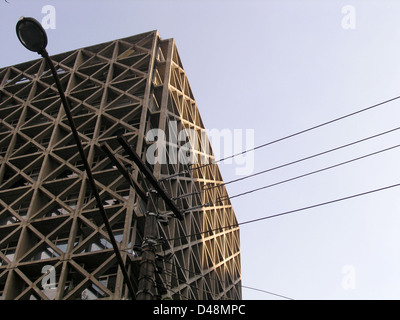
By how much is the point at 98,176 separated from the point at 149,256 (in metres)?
14.3

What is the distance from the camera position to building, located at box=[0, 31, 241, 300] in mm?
21141

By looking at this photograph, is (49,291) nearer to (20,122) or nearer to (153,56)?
(20,122)

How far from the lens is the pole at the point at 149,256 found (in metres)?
10.1

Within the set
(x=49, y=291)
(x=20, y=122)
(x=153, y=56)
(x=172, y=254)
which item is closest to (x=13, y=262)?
(x=49, y=291)

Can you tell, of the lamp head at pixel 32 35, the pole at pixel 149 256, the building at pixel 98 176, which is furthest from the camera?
the building at pixel 98 176

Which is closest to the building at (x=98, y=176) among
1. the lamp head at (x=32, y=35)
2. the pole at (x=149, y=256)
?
the pole at (x=149, y=256)

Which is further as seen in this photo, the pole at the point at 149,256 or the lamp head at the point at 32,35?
the pole at the point at 149,256

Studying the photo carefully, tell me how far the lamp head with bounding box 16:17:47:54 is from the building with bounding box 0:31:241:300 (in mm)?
5537

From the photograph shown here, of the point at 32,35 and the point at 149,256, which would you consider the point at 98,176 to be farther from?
the point at 32,35

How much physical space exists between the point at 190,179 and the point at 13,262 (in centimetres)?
1257

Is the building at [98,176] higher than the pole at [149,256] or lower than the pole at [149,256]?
higher

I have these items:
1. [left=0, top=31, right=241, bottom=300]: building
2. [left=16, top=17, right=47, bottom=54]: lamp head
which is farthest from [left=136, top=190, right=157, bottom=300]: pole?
[left=16, top=17, right=47, bottom=54]: lamp head

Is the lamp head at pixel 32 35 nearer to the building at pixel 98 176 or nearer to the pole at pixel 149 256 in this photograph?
the pole at pixel 149 256

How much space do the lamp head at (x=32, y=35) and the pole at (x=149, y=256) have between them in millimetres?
4381
